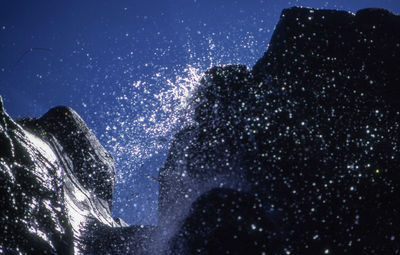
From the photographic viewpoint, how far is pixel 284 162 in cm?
485

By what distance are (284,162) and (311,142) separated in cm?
70

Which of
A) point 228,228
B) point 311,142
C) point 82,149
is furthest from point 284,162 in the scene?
point 82,149

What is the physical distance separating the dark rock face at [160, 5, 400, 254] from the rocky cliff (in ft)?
0.07

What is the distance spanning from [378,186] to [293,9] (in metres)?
4.49

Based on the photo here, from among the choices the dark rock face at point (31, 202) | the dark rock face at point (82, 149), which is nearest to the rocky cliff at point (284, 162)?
the dark rock face at point (31, 202)

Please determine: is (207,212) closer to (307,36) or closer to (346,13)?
(307,36)

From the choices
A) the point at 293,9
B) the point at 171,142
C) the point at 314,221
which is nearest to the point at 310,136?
the point at 314,221

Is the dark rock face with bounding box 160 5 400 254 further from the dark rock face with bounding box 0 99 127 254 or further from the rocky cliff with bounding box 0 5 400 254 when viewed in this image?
the dark rock face with bounding box 0 99 127 254

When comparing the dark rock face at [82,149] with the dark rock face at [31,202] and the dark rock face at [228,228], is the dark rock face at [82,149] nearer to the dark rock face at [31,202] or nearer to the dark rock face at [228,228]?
the dark rock face at [31,202]

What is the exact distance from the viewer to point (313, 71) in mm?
5316

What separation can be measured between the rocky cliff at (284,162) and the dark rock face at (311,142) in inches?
0.8

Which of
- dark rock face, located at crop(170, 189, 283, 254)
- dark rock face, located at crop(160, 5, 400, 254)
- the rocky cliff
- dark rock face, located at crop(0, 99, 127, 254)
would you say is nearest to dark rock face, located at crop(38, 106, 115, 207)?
the rocky cliff

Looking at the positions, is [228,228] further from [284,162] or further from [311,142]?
[311,142]

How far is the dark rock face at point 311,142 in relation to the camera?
14.0ft
